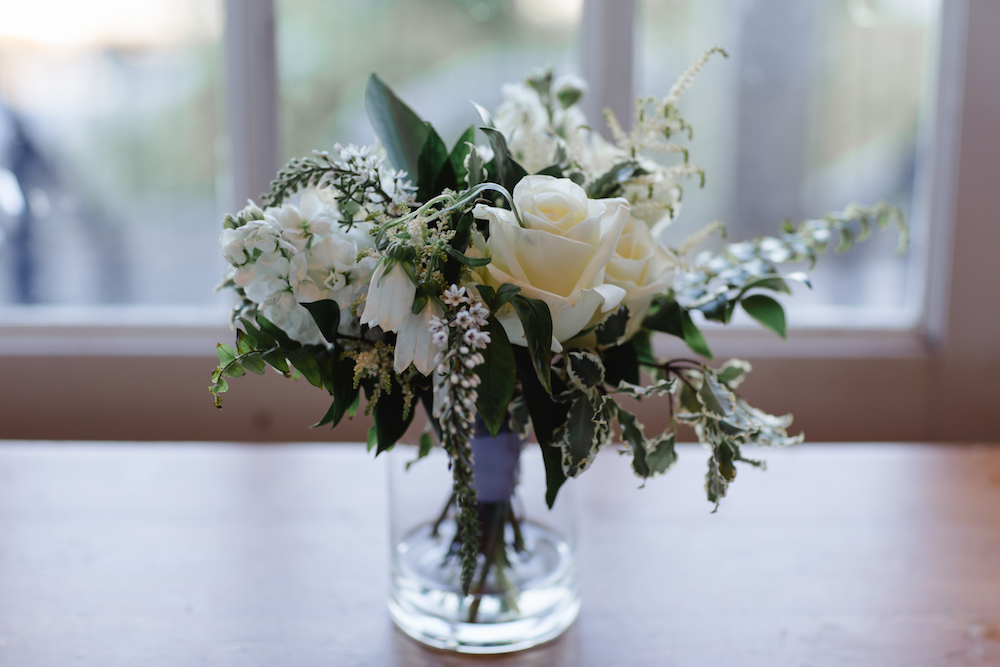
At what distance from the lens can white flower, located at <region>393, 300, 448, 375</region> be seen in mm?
459

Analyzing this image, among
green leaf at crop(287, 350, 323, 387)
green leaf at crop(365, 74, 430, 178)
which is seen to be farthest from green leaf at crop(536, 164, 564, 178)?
green leaf at crop(287, 350, 323, 387)

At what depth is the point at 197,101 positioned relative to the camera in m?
1.67

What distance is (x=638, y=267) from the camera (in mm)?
538

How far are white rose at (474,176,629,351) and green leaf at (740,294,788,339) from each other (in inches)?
8.7

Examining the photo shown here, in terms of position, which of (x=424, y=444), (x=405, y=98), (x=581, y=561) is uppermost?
(x=405, y=98)

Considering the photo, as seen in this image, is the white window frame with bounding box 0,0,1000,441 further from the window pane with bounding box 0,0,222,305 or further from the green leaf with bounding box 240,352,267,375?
the green leaf with bounding box 240,352,267,375

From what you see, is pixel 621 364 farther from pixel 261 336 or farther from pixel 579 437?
pixel 261 336

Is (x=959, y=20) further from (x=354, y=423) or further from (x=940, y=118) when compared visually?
(x=354, y=423)

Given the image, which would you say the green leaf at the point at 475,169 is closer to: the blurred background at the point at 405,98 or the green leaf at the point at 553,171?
the green leaf at the point at 553,171

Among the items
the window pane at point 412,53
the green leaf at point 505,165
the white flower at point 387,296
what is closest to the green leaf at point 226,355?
the white flower at point 387,296

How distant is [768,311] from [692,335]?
7cm

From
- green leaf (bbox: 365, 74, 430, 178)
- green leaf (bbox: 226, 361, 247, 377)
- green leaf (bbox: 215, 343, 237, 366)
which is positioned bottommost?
green leaf (bbox: 226, 361, 247, 377)

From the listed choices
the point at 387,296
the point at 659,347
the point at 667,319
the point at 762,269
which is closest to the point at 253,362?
the point at 387,296

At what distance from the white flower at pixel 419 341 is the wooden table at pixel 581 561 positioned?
31 cm
